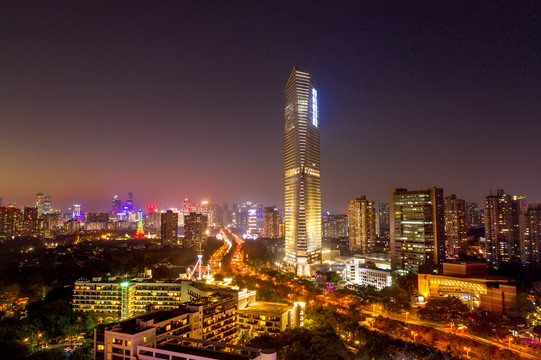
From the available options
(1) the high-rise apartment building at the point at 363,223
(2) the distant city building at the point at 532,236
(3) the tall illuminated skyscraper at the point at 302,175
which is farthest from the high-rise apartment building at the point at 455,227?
(3) the tall illuminated skyscraper at the point at 302,175

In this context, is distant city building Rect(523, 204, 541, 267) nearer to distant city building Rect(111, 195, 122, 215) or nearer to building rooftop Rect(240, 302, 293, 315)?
building rooftop Rect(240, 302, 293, 315)

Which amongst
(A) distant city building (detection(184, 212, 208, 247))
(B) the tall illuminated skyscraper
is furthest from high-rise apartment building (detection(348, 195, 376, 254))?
(A) distant city building (detection(184, 212, 208, 247))

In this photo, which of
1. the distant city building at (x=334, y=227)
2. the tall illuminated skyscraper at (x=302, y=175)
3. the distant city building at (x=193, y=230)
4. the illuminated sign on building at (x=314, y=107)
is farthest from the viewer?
the distant city building at (x=334, y=227)

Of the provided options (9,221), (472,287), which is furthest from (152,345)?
(9,221)

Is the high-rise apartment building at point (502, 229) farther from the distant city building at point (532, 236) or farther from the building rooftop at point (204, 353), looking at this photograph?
the building rooftop at point (204, 353)

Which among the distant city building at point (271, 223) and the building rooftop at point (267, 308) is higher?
the distant city building at point (271, 223)

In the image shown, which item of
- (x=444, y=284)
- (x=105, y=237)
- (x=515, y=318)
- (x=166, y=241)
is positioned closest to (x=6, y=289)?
(x=444, y=284)

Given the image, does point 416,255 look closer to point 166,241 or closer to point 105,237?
point 166,241

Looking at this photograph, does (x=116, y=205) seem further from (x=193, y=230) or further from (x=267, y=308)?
(x=267, y=308)
